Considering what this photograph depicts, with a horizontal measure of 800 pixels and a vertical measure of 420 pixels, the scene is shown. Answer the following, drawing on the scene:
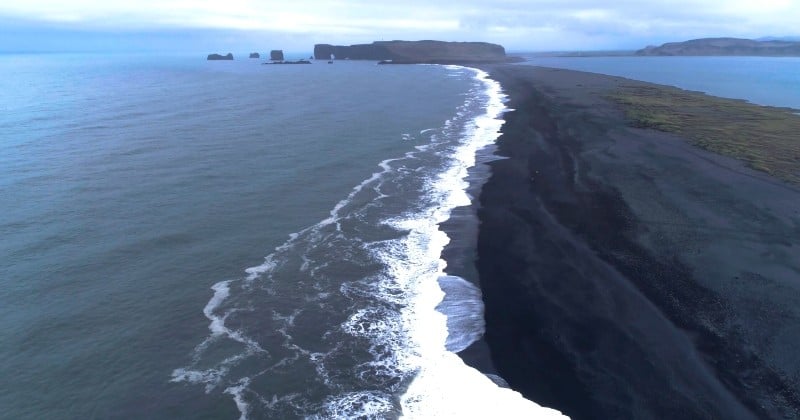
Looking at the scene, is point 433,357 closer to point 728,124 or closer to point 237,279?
point 237,279

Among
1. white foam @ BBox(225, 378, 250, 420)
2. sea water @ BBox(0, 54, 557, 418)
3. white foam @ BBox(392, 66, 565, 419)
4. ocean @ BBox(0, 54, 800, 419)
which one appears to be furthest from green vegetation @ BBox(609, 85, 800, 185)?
white foam @ BBox(225, 378, 250, 420)

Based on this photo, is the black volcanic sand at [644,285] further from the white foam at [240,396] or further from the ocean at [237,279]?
the white foam at [240,396]

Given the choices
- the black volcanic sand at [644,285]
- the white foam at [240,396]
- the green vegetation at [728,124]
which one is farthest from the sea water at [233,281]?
the green vegetation at [728,124]

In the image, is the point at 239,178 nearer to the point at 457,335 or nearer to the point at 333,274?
the point at 333,274

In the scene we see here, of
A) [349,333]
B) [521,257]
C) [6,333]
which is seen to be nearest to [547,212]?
[521,257]

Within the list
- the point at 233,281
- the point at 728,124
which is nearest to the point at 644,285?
the point at 233,281

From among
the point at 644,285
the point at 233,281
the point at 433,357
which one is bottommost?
A: the point at 433,357
